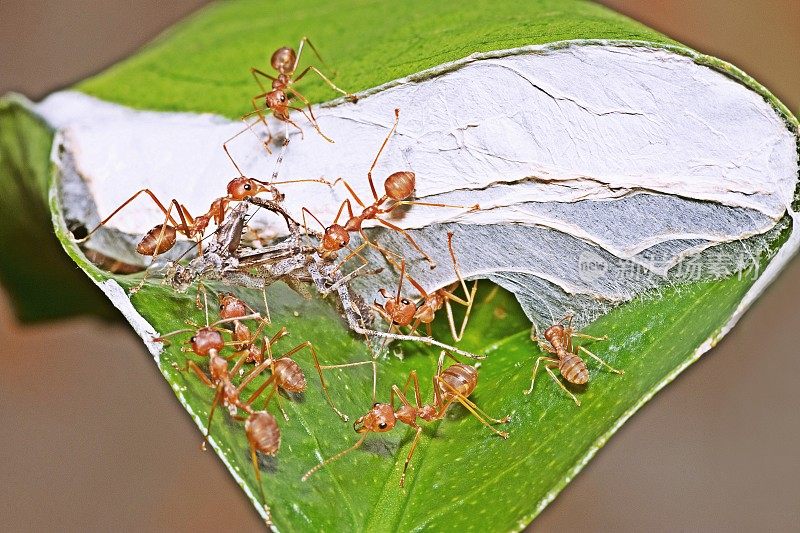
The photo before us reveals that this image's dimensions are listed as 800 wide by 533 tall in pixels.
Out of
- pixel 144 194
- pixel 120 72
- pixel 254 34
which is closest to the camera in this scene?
pixel 144 194

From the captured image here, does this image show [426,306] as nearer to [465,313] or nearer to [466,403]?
[465,313]

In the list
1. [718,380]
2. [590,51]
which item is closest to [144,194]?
[590,51]

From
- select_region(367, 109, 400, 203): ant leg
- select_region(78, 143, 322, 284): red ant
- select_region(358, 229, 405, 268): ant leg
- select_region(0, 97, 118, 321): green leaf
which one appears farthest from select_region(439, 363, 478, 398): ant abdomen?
select_region(0, 97, 118, 321): green leaf

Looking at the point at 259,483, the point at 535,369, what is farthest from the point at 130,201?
the point at 535,369

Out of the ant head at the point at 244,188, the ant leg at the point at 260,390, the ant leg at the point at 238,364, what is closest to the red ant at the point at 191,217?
the ant head at the point at 244,188

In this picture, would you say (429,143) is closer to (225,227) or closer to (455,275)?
(455,275)

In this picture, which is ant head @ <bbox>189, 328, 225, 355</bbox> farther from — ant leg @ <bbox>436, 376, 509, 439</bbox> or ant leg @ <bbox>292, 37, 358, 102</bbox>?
ant leg @ <bbox>292, 37, 358, 102</bbox>
